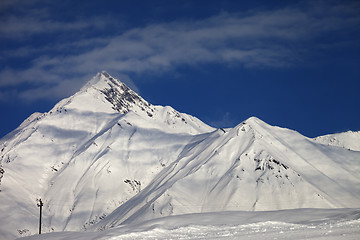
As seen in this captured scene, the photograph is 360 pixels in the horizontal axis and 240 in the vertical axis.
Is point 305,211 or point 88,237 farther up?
point 305,211

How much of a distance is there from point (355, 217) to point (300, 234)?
9031mm

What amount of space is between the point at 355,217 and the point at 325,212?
11.1 m

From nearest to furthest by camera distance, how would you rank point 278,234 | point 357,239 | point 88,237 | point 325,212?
point 357,239
point 278,234
point 88,237
point 325,212

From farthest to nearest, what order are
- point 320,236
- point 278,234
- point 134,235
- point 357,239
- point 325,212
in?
1. point 325,212
2. point 134,235
3. point 278,234
4. point 320,236
5. point 357,239

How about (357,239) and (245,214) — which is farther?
(245,214)

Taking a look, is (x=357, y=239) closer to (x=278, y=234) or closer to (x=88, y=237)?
(x=278, y=234)

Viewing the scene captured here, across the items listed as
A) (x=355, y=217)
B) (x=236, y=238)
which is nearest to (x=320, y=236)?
(x=236, y=238)

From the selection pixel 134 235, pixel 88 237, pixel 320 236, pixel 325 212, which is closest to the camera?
pixel 320 236

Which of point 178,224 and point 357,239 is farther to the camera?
point 178,224

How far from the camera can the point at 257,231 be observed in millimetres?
43188

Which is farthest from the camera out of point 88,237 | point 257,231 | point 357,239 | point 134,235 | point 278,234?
point 88,237

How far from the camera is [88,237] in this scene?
4978 centimetres

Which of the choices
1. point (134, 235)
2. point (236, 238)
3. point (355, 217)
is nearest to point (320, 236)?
point (236, 238)

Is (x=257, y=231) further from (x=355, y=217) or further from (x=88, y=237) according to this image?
(x=88, y=237)
